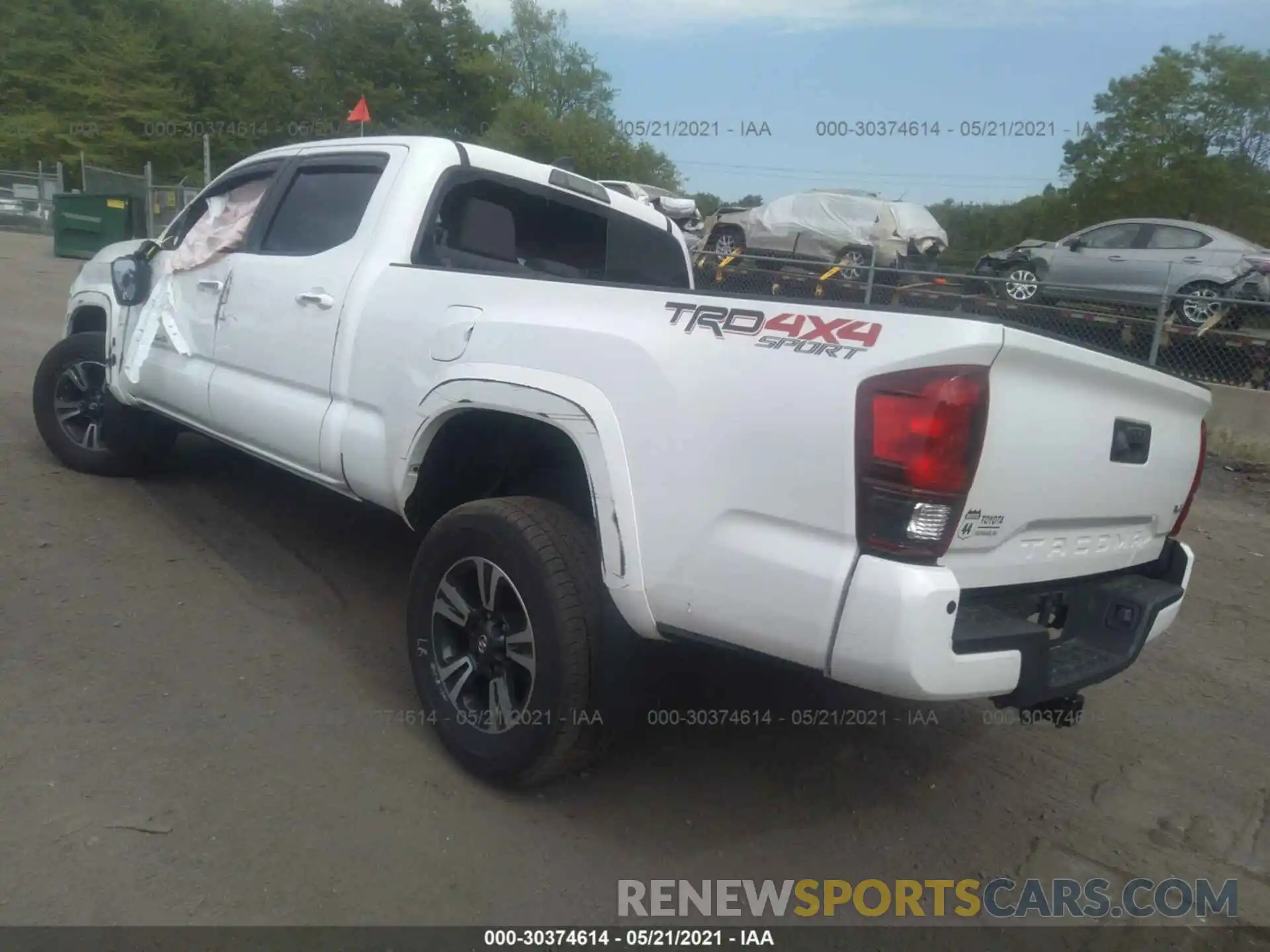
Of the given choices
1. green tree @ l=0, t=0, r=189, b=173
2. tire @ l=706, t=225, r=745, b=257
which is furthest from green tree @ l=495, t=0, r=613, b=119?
tire @ l=706, t=225, r=745, b=257

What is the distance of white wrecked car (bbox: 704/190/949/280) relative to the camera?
49.4 feet

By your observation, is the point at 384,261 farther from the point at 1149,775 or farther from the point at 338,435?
the point at 1149,775

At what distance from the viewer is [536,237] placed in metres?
4.64

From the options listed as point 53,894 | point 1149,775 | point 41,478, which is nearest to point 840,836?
point 1149,775

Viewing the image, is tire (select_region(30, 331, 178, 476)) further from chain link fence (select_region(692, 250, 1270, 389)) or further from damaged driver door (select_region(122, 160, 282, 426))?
chain link fence (select_region(692, 250, 1270, 389))

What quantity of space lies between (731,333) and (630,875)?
1.54 m

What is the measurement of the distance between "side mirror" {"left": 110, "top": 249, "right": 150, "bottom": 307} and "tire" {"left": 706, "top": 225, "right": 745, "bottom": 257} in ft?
43.2

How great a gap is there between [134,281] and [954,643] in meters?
4.57

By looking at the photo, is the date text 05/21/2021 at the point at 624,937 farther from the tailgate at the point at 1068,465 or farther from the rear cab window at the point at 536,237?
the rear cab window at the point at 536,237

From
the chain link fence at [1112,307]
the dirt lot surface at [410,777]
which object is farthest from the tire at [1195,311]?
the dirt lot surface at [410,777]

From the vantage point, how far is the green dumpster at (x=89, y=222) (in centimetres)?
1950

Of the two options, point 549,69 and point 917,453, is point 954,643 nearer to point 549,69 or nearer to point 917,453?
point 917,453

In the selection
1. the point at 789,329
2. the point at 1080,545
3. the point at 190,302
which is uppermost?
the point at 789,329

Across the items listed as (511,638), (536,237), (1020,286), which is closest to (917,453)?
(511,638)
